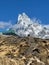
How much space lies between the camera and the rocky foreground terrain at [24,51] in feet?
101

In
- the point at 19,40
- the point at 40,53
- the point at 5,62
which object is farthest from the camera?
the point at 19,40

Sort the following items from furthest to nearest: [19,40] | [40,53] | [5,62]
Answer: [19,40] → [40,53] → [5,62]

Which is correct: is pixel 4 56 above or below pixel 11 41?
below

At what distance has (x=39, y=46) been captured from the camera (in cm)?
3334

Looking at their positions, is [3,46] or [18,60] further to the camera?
[3,46]

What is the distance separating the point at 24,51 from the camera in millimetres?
32250

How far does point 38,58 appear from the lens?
104 ft

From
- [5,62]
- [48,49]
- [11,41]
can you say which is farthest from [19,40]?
[5,62]

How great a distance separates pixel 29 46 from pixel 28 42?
1116 millimetres

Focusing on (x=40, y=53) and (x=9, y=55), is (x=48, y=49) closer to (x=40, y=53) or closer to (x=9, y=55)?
(x=40, y=53)

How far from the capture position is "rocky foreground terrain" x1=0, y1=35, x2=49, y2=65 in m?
30.7

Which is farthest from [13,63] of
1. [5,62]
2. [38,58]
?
[38,58]

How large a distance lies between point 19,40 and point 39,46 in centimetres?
308

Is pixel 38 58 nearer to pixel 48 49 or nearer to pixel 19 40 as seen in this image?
pixel 48 49
